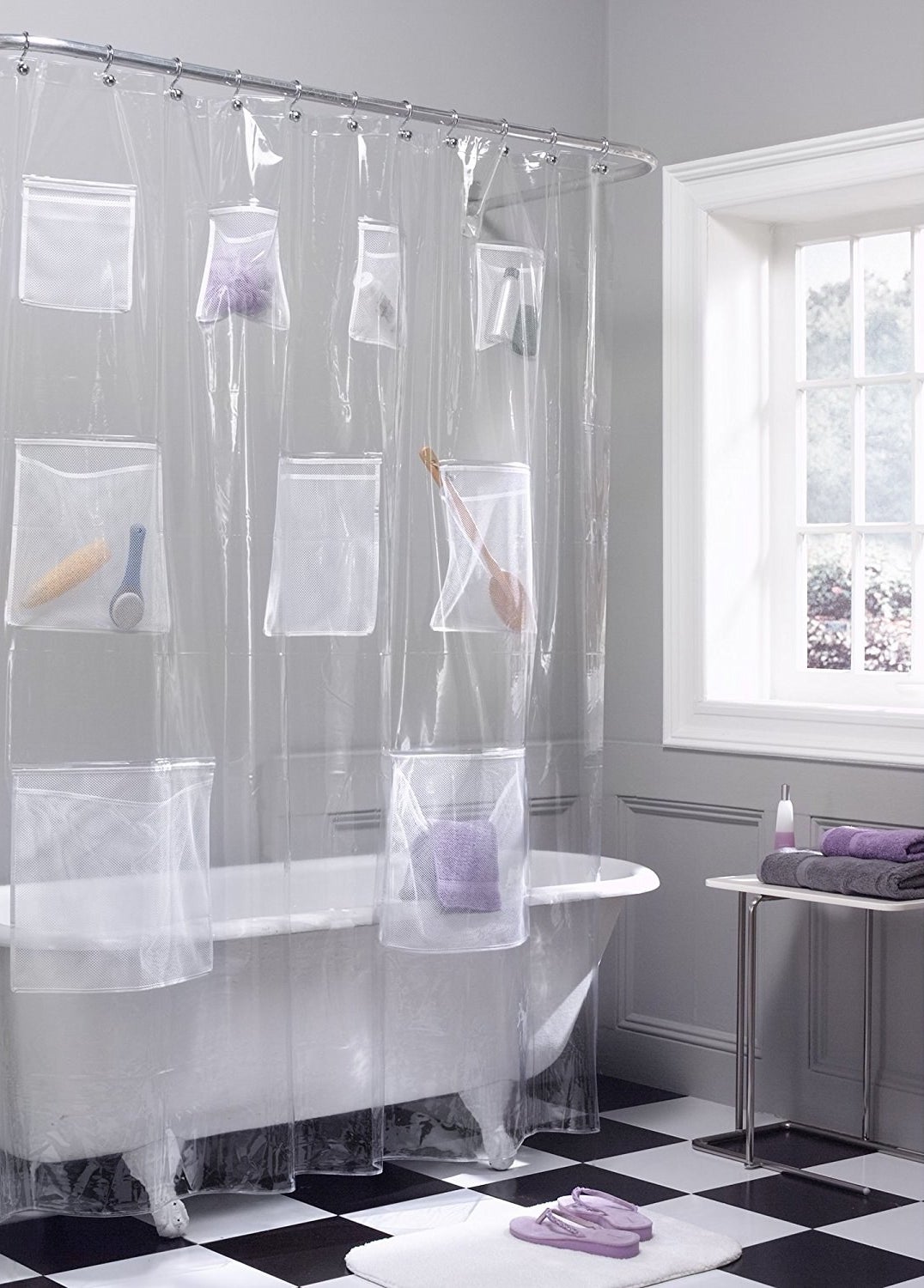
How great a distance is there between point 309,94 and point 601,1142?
2.34 metres

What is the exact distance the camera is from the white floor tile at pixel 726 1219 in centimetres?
314

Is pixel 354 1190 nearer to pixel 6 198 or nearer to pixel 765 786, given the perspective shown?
pixel 765 786

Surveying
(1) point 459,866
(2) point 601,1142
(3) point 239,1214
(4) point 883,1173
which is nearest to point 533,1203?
(2) point 601,1142

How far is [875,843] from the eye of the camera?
3.47 metres

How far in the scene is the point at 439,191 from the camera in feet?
11.0

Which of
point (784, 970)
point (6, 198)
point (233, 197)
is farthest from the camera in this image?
point (784, 970)

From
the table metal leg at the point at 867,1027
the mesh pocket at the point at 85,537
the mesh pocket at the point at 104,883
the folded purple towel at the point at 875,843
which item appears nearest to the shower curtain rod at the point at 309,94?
the mesh pocket at the point at 85,537

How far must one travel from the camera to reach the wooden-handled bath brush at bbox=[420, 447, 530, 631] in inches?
132

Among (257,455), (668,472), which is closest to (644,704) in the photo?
(668,472)

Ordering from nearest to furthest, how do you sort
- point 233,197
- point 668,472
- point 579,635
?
point 233,197, point 579,635, point 668,472

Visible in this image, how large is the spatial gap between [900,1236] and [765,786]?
1.21 m

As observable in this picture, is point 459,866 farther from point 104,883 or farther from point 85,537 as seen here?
point 85,537

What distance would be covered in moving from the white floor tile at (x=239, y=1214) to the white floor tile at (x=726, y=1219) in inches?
26.9

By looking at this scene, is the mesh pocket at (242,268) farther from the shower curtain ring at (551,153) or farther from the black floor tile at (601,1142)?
the black floor tile at (601,1142)
